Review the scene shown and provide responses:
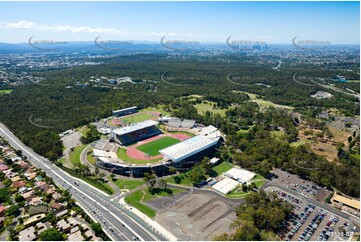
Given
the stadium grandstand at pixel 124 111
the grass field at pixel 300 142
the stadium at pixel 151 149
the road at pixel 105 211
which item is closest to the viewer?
the road at pixel 105 211

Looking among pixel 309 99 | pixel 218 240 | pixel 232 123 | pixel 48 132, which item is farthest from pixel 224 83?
pixel 218 240

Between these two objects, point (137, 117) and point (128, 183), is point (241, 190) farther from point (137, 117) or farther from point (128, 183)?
point (137, 117)

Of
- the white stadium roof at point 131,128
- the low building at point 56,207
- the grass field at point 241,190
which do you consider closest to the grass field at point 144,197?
the grass field at point 241,190

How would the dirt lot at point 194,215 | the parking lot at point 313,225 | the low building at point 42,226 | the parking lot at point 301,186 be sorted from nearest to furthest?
the parking lot at point 313,225 → the low building at point 42,226 → the dirt lot at point 194,215 → the parking lot at point 301,186

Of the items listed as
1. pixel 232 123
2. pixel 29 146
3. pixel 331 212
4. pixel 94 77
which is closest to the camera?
pixel 331 212

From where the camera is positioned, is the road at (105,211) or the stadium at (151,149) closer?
the road at (105,211)

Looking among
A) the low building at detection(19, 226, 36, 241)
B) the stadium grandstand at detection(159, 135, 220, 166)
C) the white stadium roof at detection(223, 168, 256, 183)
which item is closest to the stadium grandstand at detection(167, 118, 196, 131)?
the stadium grandstand at detection(159, 135, 220, 166)

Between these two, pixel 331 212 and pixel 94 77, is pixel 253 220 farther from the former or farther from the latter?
pixel 94 77

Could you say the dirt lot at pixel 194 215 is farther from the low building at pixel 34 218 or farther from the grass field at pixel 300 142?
the grass field at pixel 300 142
